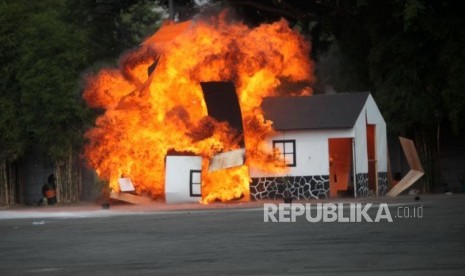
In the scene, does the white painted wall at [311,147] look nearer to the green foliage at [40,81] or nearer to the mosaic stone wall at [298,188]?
the mosaic stone wall at [298,188]

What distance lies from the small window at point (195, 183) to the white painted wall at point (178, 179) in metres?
0.12

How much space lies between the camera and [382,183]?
4047cm

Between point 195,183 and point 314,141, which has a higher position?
point 314,141

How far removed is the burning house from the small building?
0.05m

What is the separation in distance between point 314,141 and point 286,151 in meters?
1.18

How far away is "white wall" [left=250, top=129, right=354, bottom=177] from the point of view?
3738 centimetres

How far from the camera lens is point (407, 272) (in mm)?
11773

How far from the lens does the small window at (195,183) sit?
119 feet

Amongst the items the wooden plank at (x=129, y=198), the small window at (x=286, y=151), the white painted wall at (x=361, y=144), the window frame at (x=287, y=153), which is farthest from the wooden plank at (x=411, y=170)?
the wooden plank at (x=129, y=198)

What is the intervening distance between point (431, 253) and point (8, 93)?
31.2m

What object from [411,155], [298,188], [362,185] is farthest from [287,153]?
[411,155]

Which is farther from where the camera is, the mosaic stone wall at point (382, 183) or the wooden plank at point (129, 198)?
the mosaic stone wall at point (382, 183)

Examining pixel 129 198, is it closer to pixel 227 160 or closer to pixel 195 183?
pixel 195 183

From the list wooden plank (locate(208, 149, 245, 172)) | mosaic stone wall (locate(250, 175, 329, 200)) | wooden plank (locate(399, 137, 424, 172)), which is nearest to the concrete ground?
wooden plank (locate(208, 149, 245, 172))
